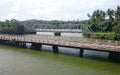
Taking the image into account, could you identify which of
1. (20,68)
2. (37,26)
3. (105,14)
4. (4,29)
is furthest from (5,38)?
(37,26)

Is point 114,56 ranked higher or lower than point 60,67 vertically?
higher

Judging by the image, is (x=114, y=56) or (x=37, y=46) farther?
(x=37, y=46)

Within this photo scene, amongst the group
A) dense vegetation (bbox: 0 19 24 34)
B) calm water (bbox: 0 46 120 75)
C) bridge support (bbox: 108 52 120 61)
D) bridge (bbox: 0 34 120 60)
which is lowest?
calm water (bbox: 0 46 120 75)

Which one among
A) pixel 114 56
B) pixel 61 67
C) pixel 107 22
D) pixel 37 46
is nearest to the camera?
pixel 61 67

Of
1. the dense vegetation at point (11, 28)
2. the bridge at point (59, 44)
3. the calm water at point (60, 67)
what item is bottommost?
the calm water at point (60, 67)

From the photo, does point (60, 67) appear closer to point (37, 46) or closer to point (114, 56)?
point (114, 56)

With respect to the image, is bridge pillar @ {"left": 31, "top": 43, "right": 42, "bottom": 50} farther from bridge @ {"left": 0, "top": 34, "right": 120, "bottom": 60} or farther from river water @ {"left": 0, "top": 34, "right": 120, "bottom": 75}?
river water @ {"left": 0, "top": 34, "right": 120, "bottom": 75}

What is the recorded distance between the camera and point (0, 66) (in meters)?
29.2

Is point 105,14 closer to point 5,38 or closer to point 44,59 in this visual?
point 5,38

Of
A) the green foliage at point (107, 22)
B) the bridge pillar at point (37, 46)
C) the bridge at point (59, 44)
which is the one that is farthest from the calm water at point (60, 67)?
the green foliage at point (107, 22)

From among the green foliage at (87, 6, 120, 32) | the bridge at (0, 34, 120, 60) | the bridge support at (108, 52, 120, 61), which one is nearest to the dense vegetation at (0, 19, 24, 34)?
the green foliage at (87, 6, 120, 32)

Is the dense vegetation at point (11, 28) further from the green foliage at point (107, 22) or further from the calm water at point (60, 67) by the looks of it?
the calm water at point (60, 67)

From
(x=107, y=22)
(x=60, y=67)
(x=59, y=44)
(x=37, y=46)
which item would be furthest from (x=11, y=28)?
(x=60, y=67)

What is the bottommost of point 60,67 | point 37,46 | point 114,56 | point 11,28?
point 60,67
